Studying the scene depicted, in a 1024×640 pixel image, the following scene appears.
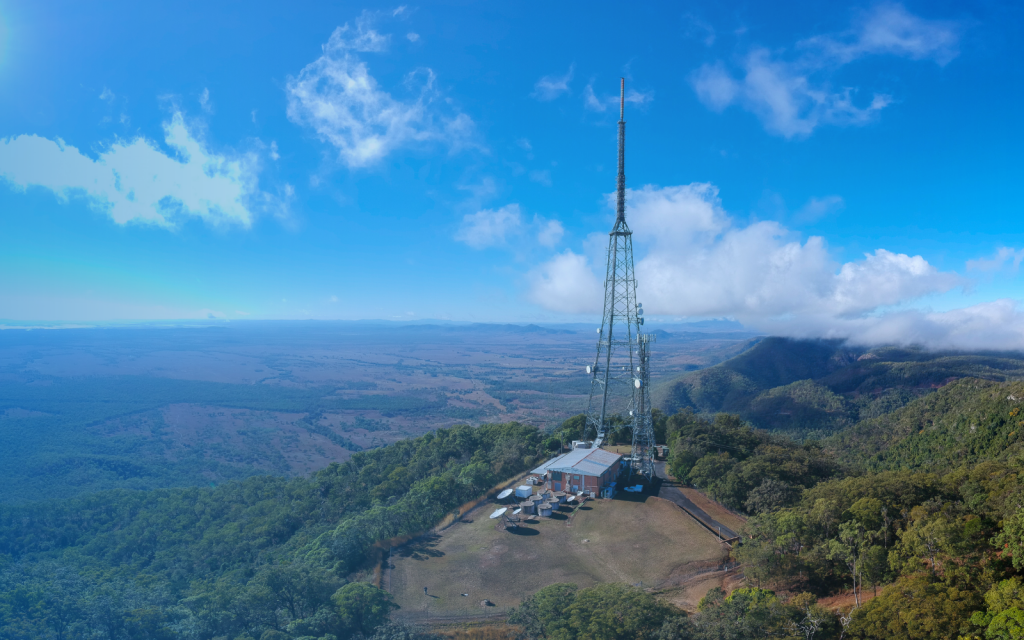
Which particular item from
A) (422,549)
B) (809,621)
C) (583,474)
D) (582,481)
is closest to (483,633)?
(422,549)

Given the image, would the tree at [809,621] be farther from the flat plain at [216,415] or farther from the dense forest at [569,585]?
the flat plain at [216,415]

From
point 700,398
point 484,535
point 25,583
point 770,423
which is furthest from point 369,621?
point 700,398

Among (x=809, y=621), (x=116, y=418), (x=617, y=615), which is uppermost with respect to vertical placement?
(x=809, y=621)

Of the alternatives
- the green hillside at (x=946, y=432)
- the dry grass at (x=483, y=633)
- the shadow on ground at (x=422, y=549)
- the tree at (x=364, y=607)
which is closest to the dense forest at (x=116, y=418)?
the shadow on ground at (x=422, y=549)

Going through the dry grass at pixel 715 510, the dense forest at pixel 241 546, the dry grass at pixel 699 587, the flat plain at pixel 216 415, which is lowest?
the flat plain at pixel 216 415

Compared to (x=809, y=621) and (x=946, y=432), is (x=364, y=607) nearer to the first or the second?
(x=809, y=621)

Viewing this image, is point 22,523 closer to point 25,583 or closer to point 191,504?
point 191,504

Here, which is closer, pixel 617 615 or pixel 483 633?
pixel 617 615

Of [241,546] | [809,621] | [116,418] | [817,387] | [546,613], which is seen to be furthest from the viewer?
[817,387]
